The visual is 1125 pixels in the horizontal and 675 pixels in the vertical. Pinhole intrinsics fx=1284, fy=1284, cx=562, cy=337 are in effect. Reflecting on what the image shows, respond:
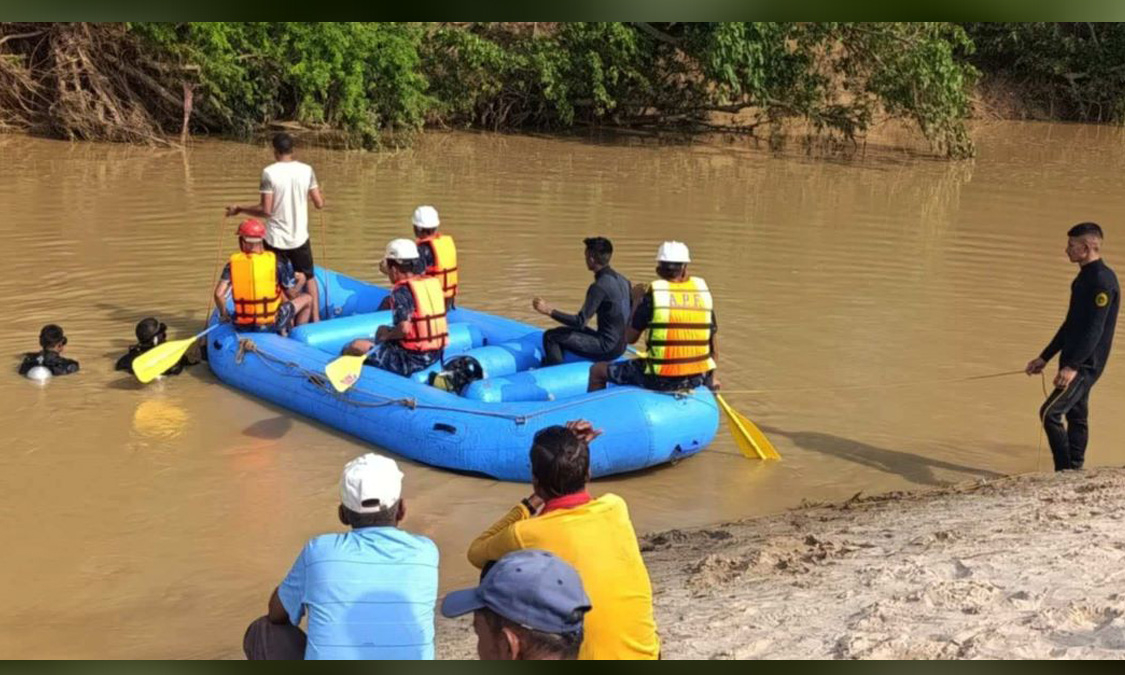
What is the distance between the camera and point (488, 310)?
380 inches

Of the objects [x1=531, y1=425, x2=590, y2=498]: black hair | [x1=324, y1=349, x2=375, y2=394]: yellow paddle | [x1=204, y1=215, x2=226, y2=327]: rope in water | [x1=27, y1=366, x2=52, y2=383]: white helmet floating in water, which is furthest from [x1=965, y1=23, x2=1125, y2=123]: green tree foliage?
[x1=531, y1=425, x2=590, y2=498]: black hair

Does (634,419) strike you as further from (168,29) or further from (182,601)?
(168,29)

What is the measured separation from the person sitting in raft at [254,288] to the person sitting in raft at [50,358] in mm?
958

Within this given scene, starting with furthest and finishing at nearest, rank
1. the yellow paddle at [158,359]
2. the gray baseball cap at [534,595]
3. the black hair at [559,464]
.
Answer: the yellow paddle at [158,359] < the black hair at [559,464] < the gray baseball cap at [534,595]

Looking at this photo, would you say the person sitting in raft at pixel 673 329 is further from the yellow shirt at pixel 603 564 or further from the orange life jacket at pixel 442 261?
the yellow shirt at pixel 603 564

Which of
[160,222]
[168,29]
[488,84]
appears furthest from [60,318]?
[488,84]

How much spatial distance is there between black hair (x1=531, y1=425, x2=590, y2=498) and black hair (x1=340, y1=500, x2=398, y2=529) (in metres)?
0.40

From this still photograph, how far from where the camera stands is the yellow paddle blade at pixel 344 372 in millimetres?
6734

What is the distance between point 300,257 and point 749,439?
3257mm

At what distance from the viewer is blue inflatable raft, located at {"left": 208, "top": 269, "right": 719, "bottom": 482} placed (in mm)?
6352

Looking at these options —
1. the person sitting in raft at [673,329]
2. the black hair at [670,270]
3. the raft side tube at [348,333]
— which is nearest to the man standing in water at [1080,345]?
the person sitting in raft at [673,329]

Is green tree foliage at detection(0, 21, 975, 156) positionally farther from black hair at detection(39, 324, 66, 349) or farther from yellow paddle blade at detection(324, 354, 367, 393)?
yellow paddle blade at detection(324, 354, 367, 393)

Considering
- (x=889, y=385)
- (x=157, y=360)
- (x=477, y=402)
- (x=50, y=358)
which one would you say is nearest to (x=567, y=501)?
(x=477, y=402)

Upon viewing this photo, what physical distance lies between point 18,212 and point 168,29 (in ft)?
15.7
